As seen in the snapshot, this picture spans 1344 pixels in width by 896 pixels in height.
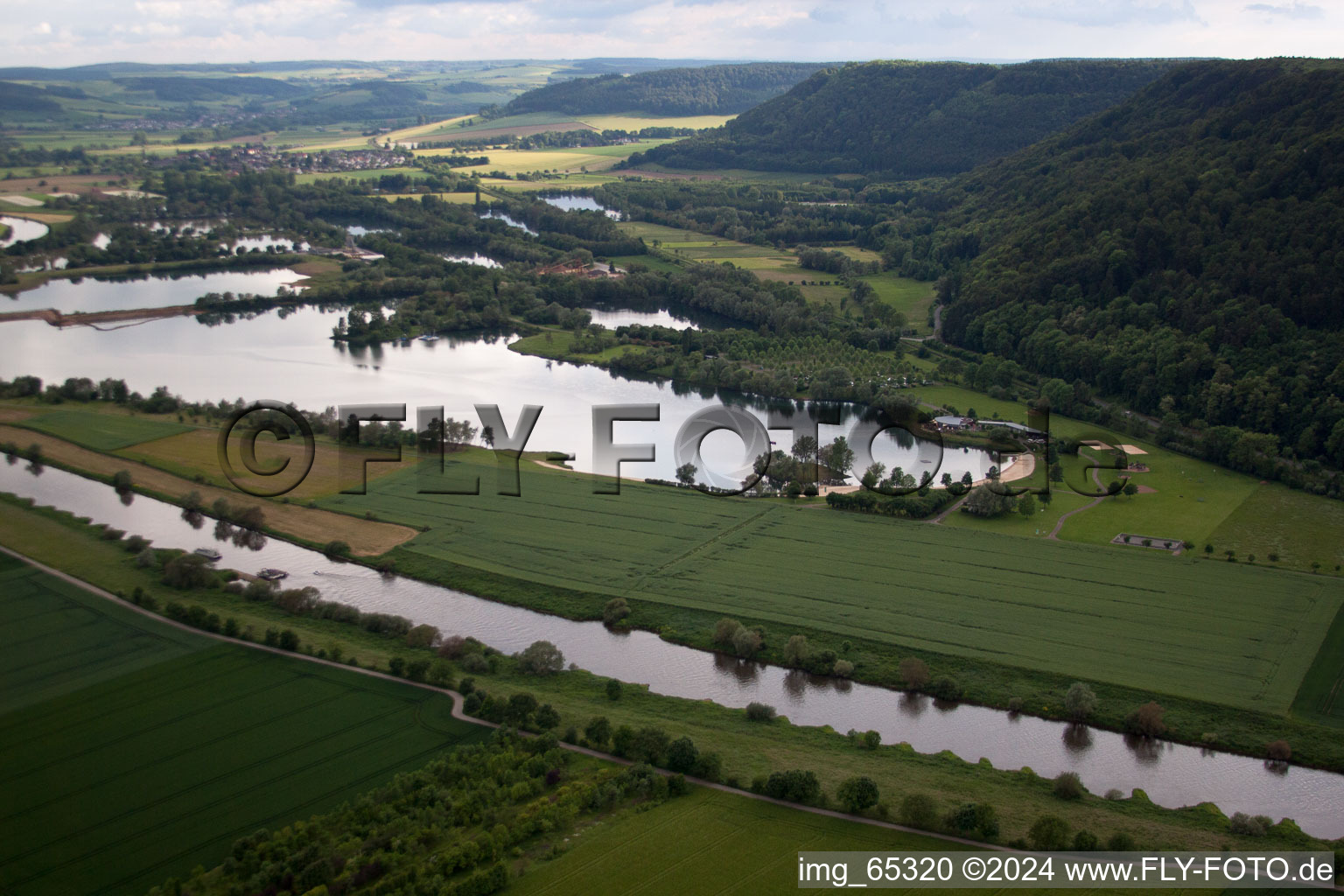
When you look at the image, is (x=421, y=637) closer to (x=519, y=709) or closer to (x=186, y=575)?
(x=519, y=709)

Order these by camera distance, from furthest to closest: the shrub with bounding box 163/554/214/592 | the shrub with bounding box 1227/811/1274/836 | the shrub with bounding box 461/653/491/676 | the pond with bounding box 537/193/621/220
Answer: the pond with bounding box 537/193/621/220 → the shrub with bounding box 163/554/214/592 → the shrub with bounding box 461/653/491/676 → the shrub with bounding box 1227/811/1274/836

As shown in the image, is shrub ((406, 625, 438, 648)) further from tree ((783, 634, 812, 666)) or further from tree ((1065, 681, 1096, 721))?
tree ((1065, 681, 1096, 721))

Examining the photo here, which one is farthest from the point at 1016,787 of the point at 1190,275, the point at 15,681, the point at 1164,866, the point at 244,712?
the point at 1190,275

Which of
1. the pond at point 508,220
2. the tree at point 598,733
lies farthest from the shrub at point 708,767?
the pond at point 508,220

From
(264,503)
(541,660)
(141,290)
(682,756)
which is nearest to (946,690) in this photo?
(682,756)

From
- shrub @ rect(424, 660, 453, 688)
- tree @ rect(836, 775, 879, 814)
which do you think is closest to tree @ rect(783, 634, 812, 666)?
tree @ rect(836, 775, 879, 814)

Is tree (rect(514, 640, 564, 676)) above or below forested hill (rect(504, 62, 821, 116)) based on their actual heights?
below
